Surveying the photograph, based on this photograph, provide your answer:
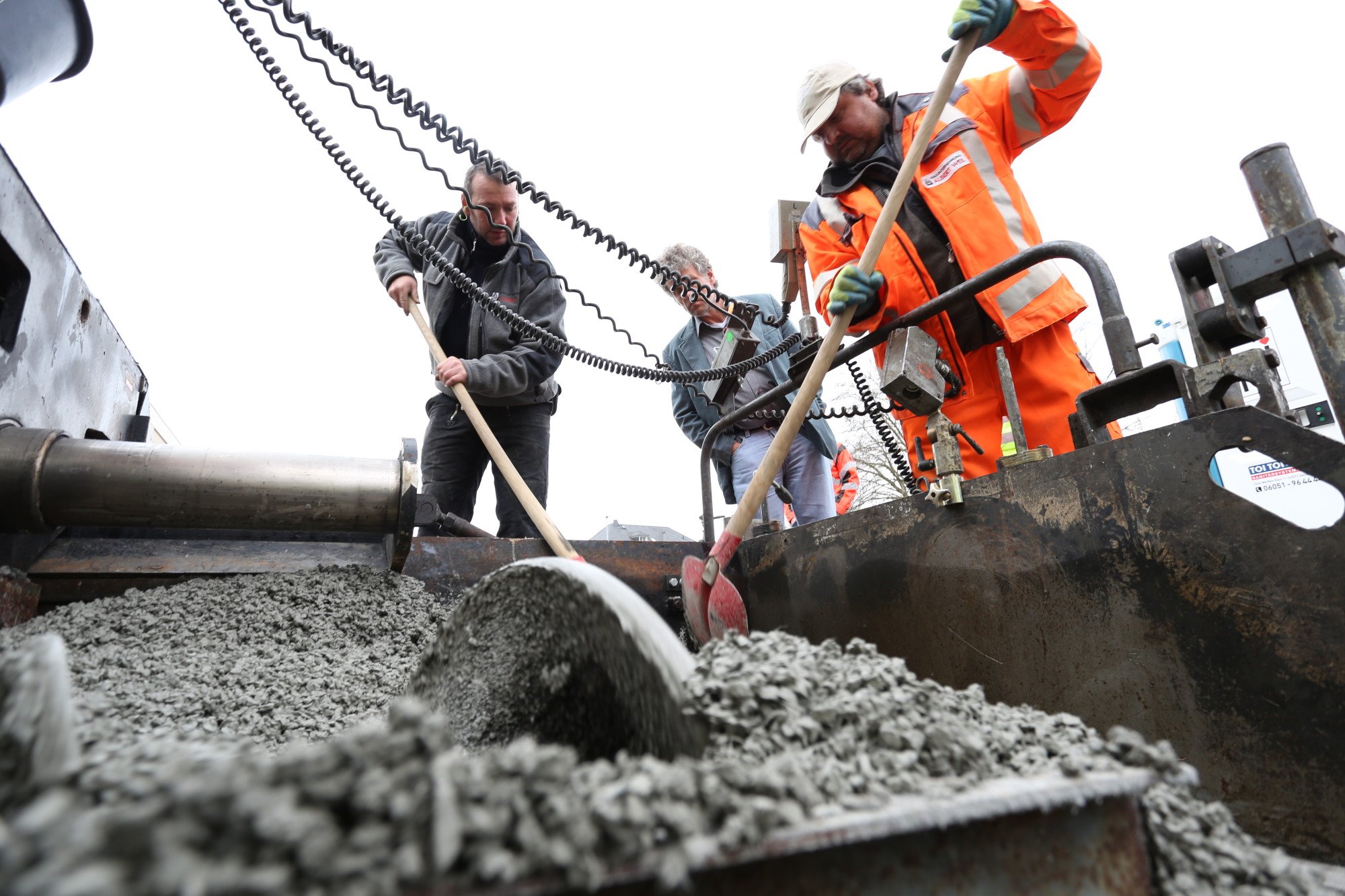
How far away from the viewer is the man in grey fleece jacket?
324cm

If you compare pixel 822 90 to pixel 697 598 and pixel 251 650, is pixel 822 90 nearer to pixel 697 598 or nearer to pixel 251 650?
pixel 697 598

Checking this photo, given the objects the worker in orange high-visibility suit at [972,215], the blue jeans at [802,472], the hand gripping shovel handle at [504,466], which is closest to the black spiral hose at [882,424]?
the worker in orange high-visibility suit at [972,215]

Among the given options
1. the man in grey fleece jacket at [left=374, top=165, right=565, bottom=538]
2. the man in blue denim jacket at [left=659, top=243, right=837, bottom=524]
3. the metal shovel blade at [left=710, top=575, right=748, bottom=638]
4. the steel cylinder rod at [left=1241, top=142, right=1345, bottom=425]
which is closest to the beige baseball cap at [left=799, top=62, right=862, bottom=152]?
the man in blue denim jacket at [left=659, top=243, right=837, bottom=524]

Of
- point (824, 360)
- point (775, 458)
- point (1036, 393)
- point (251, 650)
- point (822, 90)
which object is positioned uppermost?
point (822, 90)

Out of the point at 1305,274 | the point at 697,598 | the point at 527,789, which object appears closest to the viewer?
the point at 527,789

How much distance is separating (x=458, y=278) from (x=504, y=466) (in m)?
0.84

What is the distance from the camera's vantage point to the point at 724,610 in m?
2.20

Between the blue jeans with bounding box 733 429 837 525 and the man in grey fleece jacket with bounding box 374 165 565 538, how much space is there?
41.6 inches

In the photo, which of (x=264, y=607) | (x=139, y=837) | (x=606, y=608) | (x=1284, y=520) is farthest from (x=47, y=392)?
(x=1284, y=520)

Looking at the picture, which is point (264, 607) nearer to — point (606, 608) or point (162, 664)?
point (162, 664)

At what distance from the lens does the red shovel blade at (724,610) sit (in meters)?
2.14

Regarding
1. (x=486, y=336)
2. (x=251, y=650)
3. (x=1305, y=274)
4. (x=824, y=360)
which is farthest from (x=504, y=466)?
(x=1305, y=274)

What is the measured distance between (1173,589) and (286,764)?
1.57m

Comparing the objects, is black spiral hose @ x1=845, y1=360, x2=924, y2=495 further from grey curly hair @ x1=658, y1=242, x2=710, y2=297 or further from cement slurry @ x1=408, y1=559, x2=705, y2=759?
cement slurry @ x1=408, y1=559, x2=705, y2=759
